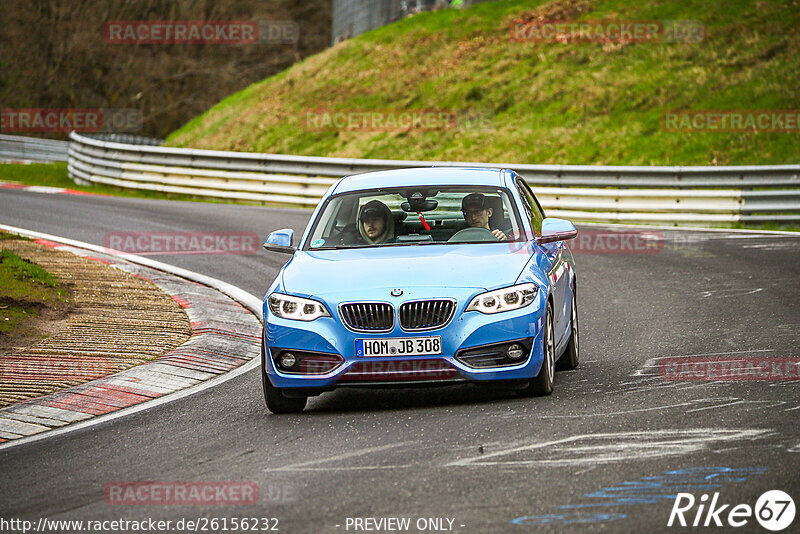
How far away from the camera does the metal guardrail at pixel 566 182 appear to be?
19750 mm

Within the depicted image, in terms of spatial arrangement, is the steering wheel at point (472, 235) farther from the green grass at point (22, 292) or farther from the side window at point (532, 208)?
the green grass at point (22, 292)

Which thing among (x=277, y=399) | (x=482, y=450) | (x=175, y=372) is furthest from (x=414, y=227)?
(x=482, y=450)

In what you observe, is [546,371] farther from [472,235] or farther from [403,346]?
[472,235]

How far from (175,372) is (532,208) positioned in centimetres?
316

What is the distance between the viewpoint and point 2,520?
215 inches

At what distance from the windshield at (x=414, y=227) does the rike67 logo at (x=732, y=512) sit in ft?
11.8

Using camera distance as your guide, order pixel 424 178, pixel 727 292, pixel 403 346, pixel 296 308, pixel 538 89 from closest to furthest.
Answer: pixel 403 346 < pixel 296 308 < pixel 424 178 < pixel 727 292 < pixel 538 89

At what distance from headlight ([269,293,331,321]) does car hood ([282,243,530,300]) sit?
0.06 metres

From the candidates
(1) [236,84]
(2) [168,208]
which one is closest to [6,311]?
(2) [168,208]

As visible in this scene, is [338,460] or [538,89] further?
[538,89]

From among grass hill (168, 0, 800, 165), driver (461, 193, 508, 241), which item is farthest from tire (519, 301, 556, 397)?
grass hill (168, 0, 800, 165)

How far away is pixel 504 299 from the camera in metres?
7.53

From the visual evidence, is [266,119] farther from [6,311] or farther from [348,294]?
[348,294]

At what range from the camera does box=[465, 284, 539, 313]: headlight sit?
7473 millimetres
